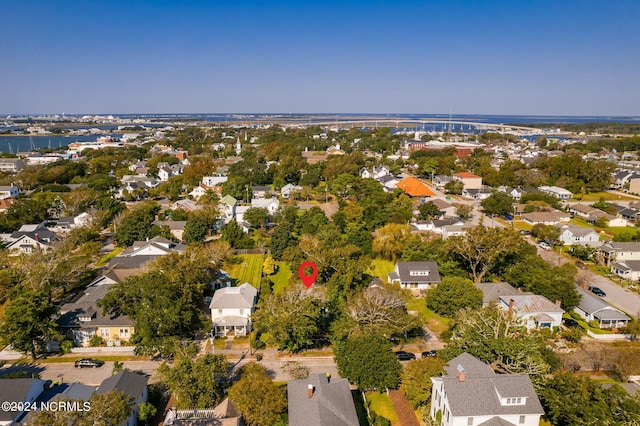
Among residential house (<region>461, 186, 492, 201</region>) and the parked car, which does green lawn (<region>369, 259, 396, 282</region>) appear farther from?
residential house (<region>461, 186, 492, 201</region>)

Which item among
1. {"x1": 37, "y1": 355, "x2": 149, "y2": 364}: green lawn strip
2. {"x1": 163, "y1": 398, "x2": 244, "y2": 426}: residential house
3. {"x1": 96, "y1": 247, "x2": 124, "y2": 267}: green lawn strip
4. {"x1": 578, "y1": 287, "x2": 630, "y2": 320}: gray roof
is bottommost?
{"x1": 37, "y1": 355, "x2": 149, "y2": 364}: green lawn strip

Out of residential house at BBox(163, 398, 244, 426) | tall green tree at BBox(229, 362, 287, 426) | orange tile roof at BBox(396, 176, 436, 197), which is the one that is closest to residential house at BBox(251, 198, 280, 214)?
orange tile roof at BBox(396, 176, 436, 197)

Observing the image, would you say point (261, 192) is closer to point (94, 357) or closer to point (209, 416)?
point (94, 357)

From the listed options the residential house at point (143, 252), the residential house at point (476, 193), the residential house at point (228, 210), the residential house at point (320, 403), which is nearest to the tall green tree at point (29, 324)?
the residential house at point (143, 252)

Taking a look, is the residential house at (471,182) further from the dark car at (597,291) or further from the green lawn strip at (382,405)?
the green lawn strip at (382,405)

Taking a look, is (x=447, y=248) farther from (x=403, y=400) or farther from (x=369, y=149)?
(x=369, y=149)
